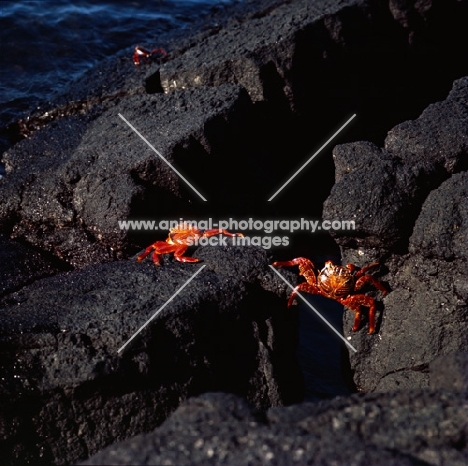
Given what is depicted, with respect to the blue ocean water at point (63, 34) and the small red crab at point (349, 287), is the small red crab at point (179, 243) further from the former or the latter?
the blue ocean water at point (63, 34)

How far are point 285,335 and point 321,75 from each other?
12.2ft

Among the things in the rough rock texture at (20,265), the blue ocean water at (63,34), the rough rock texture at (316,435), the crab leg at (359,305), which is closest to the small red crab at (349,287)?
the crab leg at (359,305)

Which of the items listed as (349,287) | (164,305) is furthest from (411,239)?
(164,305)

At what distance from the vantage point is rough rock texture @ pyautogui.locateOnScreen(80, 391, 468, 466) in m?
2.90

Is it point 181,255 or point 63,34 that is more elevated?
point 63,34

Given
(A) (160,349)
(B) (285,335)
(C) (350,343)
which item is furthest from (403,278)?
(A) (160,349)

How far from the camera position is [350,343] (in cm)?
514

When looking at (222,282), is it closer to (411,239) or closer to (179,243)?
(179,243)

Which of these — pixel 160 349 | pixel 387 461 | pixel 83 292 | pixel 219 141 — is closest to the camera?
pixel 387 461

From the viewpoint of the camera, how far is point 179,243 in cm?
512

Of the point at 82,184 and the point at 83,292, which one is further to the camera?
the point at 82,184

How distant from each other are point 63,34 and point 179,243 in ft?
23.5

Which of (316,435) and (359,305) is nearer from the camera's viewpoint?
(316,435)

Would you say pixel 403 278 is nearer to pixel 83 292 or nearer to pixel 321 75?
pixel 83 292
